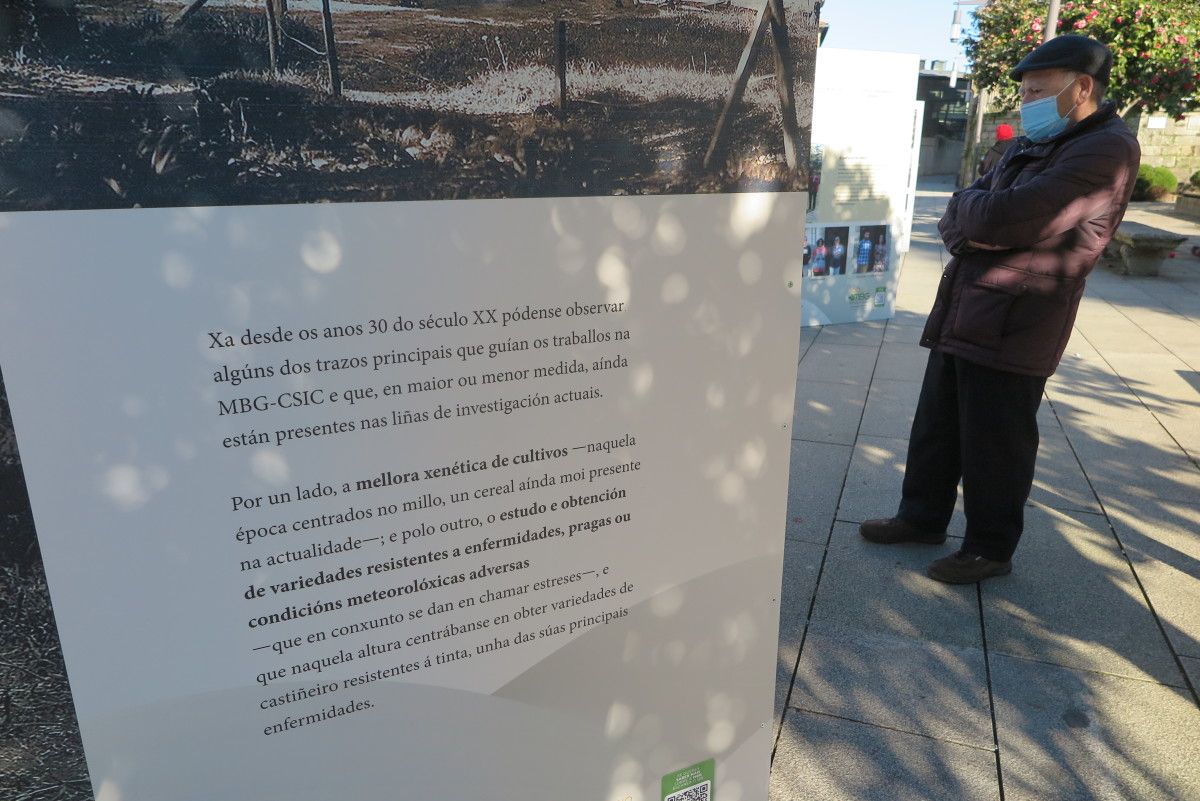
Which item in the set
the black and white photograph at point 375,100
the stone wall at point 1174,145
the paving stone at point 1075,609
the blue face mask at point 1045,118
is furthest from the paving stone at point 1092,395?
the stone wall at point 1174,145

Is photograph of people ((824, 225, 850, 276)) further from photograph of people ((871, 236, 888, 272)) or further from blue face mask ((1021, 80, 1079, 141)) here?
blue face mask ((1021, 80, 1079, 141))

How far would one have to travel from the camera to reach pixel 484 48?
53.9 inches

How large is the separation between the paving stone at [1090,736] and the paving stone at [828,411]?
248cm

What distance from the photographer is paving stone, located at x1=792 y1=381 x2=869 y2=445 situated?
547 centimetres

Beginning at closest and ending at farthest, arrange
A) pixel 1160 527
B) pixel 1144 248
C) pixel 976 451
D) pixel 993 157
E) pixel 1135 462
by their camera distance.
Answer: pixel 976 451 → pixel 993 157 → pixel 1160 527 → pixel 1135 462 → pixel 1144 248

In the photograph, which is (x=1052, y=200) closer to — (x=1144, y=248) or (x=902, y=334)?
(x=902, y=334)

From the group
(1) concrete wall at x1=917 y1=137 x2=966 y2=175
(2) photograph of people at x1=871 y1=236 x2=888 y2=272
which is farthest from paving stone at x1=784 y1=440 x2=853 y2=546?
(1) concrete wall at x1=917 y1=137 x2=966 y2=175

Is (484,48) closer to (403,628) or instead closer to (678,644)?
(403,628)

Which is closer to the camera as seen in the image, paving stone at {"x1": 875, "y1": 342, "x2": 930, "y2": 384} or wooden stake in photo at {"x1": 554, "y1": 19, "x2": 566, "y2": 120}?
wooden stake in photo at {"x1": 554, "y1": 19, "x2": 566, "y2": 120}

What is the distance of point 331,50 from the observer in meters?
1.26

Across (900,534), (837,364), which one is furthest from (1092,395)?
(900,534)

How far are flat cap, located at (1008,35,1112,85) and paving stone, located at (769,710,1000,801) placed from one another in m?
2.43

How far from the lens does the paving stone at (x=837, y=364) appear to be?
6.72 metres

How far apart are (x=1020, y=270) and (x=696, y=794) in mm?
2235
